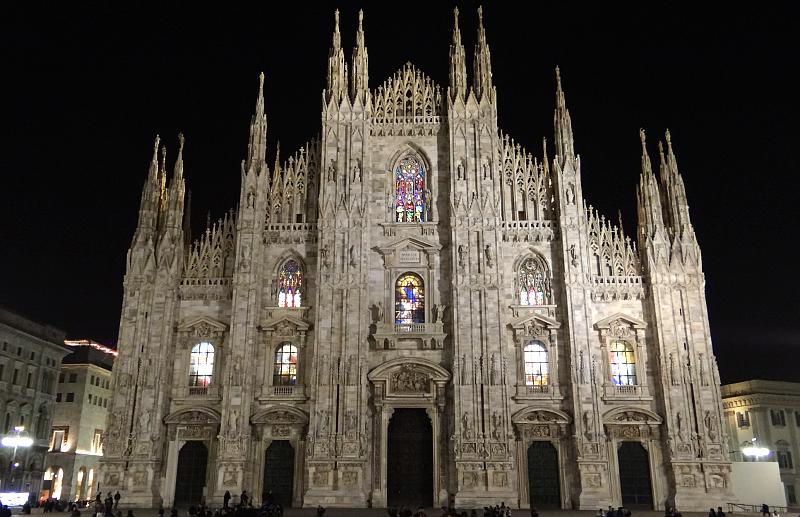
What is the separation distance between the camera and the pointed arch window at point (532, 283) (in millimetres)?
40531

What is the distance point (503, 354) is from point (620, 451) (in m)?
8.10

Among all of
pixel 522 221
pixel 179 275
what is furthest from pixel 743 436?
pixel 179 275

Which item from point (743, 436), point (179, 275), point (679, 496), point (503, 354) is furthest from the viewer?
point (743, 436)

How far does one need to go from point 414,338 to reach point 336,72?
1775 centimetres

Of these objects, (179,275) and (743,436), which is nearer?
(179,275)

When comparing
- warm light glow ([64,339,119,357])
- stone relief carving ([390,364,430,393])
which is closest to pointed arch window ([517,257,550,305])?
stone relief carving ([390,364,430,393])

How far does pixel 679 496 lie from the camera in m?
36.2

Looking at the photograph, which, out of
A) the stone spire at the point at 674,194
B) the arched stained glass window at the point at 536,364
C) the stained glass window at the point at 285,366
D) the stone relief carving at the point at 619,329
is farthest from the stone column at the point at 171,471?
the stone spire at the point at 674,194

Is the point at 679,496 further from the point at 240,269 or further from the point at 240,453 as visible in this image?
the point at 240,269

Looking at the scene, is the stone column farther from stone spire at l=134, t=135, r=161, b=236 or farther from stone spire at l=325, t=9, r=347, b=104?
stone spire at l=325, t=9, r=347, b=104

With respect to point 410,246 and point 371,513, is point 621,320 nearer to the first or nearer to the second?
point 410,246

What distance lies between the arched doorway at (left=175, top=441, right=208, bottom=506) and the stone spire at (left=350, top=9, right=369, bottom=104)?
899 inches

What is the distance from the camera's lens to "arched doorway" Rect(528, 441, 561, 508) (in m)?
37.3

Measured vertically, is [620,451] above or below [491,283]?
below
